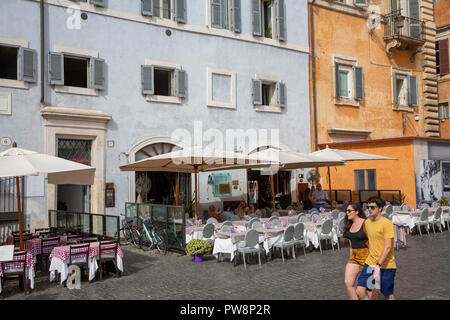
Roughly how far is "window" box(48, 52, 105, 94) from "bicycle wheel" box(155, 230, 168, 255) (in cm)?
511

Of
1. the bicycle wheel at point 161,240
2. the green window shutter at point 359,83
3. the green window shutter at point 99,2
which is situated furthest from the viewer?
the green window shutter at point 359,83

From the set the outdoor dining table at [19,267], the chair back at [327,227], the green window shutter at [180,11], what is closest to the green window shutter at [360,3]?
the green window shutter at [180,11]

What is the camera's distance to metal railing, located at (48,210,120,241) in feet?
35.5

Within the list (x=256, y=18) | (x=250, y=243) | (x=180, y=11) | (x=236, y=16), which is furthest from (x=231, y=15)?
(x=250, y=243)

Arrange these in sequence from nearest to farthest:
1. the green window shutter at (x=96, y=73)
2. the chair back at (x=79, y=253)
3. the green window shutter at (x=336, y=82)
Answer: the chair back at (x=79, y=253) → the green window shutter at (x=96, y=73) → the green window shutter at (x=336, y=82)

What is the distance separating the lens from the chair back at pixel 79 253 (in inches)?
324

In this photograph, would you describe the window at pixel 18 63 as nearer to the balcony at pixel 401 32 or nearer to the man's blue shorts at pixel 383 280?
the man's blue shorts at pixel 383 280

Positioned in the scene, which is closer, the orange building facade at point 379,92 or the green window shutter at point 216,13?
the green window shutter at point 216,13

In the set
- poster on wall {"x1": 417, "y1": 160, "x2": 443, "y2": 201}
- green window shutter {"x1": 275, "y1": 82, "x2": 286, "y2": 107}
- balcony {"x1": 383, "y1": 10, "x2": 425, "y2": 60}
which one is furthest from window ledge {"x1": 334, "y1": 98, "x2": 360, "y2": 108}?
poster on wall {"x1": 417, "y1": 160, "x2": 443, "y2": 201}

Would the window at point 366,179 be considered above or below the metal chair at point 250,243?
above

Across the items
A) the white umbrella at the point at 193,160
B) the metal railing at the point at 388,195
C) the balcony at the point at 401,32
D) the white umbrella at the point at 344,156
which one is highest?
the balcony at the point at 401,32

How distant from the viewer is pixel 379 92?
70.9 feet

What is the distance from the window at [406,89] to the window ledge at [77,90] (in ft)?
48.8
